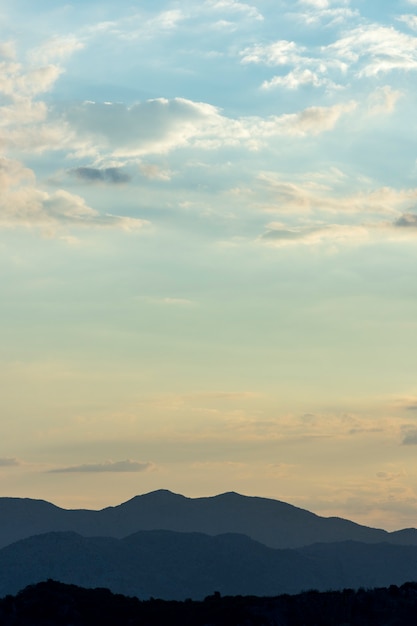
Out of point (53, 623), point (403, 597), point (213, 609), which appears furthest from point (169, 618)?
point (403, 597)

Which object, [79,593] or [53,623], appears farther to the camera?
[79,593]

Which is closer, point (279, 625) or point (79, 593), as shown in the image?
point (279, 625)

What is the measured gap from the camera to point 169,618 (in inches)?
4739

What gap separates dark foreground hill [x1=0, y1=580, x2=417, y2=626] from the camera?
116500 millimetres

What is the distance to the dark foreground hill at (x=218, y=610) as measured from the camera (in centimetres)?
11650

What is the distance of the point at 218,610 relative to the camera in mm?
119625

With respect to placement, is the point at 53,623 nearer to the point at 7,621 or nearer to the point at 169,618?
the point at 7,621

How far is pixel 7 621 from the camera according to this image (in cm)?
12150

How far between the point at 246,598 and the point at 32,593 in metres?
25.4

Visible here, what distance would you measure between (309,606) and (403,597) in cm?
1130

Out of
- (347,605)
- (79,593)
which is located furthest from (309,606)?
(79,593)

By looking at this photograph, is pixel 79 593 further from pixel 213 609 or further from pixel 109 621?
pixel 213 609

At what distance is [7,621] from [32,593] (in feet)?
18.2

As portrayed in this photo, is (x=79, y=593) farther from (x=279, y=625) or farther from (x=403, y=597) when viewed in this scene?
(x=403, y=597)
